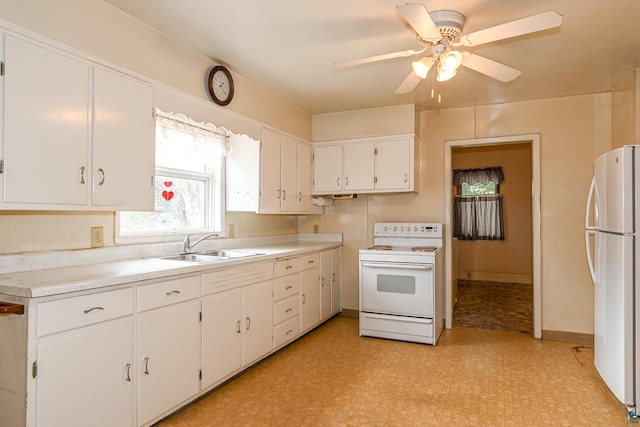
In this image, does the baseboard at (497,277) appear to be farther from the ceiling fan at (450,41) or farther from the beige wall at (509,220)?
the ceiling fan at (450,41)

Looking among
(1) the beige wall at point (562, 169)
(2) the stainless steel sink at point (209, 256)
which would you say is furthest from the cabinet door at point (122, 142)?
(1) the beige wall at point (562, 169)

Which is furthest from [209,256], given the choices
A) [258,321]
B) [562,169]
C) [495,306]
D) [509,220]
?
[509,220]

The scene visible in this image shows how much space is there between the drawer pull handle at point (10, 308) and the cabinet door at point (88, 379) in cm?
17

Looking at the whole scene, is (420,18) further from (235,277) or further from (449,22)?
(235,277)

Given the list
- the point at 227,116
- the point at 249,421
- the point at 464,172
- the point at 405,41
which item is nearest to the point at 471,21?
the point at 405,41

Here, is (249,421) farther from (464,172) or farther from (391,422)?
(464,172)

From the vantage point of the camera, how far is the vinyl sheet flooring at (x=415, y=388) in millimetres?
2299

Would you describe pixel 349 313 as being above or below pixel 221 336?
below

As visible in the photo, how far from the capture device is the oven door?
142 inches

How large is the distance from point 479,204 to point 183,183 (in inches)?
221

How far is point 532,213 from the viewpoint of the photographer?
4035 millimetres

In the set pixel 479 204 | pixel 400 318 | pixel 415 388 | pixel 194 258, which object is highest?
pixel 479 204

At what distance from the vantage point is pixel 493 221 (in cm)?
697

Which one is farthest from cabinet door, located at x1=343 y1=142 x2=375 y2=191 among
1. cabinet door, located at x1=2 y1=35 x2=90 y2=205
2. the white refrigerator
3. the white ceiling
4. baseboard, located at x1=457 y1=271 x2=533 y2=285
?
baseboard, located at x1=457 y1=271 x2=533 y2=285
